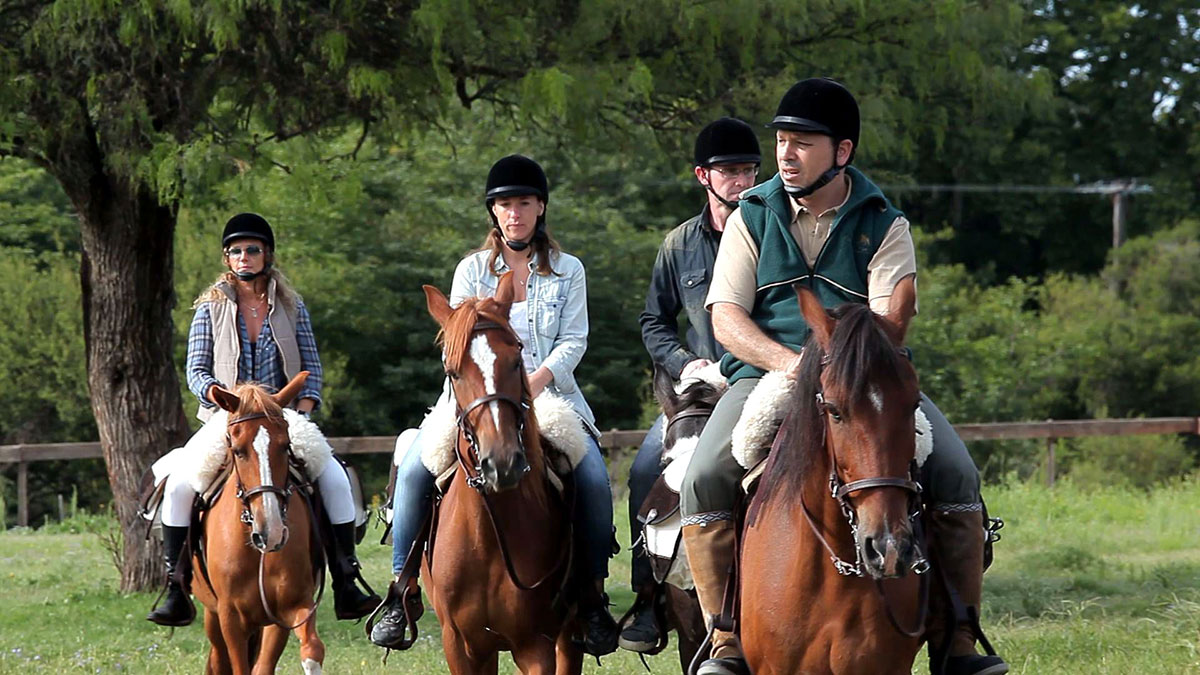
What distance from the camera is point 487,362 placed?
19.7 ft

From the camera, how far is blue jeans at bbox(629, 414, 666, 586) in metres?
7.04

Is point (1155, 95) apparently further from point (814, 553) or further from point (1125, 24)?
point (814, 553)

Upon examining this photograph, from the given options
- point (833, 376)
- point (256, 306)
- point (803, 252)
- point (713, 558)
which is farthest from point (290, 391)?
point (833, 376)

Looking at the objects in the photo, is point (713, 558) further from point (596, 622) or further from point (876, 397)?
point (596, 622)

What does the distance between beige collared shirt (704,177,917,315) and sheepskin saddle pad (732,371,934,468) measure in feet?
1.26

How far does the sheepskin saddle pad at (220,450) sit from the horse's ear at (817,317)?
3.89 metres

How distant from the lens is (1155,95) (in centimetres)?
4456

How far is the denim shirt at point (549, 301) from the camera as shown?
7.09 metres

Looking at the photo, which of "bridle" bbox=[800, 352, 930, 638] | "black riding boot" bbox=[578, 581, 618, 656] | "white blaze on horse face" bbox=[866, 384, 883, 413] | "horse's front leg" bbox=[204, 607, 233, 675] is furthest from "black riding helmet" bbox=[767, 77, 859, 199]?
"horse's front leg" bbox=[204, 607, 233, 675]

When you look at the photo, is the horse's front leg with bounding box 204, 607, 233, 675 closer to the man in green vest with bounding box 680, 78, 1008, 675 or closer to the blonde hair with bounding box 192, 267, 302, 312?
the blonde hair with bounding box 192, 267, 302, 312

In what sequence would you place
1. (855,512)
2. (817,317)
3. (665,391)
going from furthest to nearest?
(665,391)
(817,317)
(855,512)

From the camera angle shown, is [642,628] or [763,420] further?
[642,628]

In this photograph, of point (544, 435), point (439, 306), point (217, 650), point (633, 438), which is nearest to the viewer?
point (439, 306)

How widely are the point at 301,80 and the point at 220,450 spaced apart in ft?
12.5
